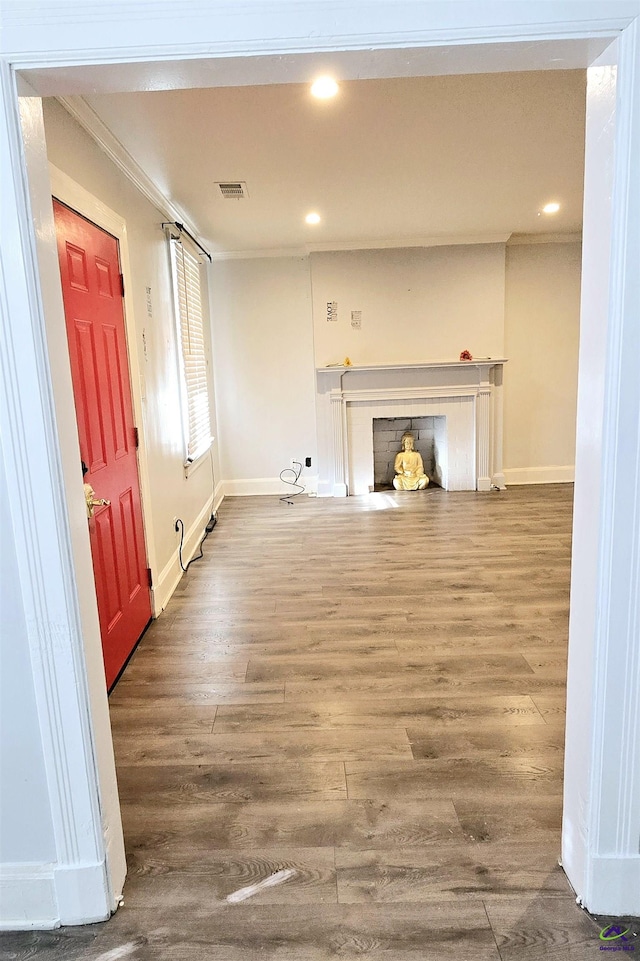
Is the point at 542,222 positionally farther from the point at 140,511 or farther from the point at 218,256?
the point at 140,511

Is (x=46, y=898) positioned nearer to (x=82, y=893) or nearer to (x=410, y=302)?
(x=82, y=893)

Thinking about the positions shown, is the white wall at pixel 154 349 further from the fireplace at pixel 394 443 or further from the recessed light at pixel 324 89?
the fireplace at pixel 394 443

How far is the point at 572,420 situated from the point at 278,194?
3.97 meters

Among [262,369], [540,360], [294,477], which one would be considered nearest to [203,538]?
[294,477]

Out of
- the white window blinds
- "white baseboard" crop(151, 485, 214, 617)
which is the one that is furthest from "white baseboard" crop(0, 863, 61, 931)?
the white window blinds

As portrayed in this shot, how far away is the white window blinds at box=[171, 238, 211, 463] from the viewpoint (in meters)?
4.31

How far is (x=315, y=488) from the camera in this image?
247 inches

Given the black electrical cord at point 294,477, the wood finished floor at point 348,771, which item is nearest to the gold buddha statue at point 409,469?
the black electrical cord at point 294,477

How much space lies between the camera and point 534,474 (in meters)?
6.28

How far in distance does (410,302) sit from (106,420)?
4037 mm

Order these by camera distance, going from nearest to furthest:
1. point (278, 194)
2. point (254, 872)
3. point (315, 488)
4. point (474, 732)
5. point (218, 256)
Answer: point (254, 872), point (474, 732), point (278, 194), point (218, 256), point (315, 488)

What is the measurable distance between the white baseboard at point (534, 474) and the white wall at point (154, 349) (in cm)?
359

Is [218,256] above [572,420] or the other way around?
above

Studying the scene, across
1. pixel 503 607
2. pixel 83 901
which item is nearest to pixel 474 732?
pixel 503 607
